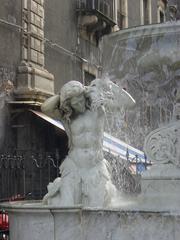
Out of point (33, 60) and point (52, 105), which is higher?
point (33, 60)

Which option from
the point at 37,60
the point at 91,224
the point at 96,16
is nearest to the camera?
the point at 91,224

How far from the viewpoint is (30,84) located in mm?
16344

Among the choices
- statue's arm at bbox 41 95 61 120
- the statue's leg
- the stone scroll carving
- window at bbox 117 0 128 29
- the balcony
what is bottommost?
the statue's leg

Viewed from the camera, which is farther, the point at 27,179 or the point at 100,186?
the point at 27,179

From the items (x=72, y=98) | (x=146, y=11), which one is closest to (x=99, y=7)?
(x=146, y=11)

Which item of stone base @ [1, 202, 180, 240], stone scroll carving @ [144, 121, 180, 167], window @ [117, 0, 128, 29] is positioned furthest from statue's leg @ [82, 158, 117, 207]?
window @ [117, 0, 128, 29]

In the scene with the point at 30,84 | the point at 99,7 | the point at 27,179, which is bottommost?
the point at 27,179

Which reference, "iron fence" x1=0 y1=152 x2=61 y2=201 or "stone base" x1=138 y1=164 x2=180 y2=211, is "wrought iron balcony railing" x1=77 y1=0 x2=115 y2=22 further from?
"stone base" x1=138 y1=164 x2=180 y2=211

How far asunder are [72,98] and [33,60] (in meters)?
11.0

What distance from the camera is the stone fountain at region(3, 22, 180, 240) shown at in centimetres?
530

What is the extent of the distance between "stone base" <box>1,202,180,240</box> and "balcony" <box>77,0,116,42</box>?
15176mm

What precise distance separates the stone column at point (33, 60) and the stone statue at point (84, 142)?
9.85 m

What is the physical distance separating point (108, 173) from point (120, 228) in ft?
2.50

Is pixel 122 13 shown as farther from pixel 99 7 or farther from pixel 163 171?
pixel 163 171
